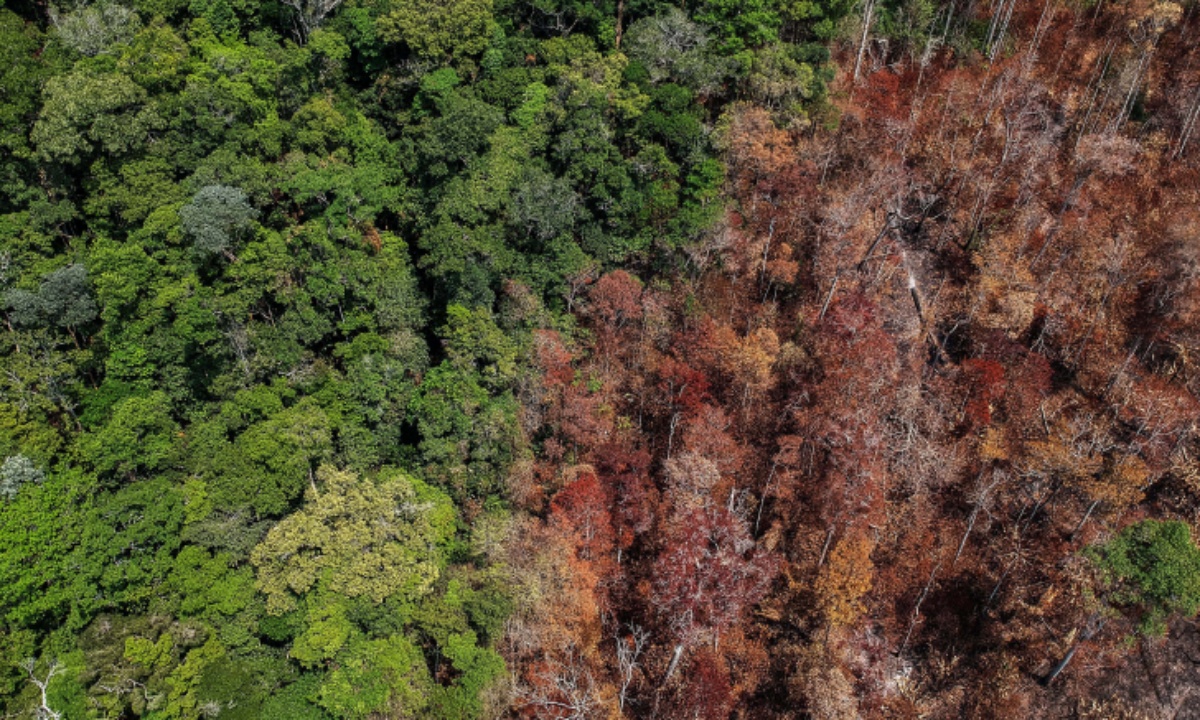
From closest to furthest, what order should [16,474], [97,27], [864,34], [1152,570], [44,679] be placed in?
[44,679] → [16,474] → [1152,570] → [97,27] → [864,34]

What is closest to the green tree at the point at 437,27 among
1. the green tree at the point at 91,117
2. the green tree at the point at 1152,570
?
the green tree at the point at 91,117

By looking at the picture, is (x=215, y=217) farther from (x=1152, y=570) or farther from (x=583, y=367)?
(x=1152, y=570)

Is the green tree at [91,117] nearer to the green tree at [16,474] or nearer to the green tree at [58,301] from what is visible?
the green tree at [58,301]

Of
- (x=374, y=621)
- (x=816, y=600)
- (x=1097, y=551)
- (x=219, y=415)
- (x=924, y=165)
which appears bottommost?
(x=816, y=600)

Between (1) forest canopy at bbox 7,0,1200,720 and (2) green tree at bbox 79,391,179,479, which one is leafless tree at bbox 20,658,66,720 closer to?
(1) forest canopy at bbox 7,0,1200,720

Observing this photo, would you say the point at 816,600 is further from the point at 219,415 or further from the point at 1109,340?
the point at 219,415

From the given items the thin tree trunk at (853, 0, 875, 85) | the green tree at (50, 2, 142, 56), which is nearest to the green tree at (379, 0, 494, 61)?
the green tree at (50, 2, 142, 56)

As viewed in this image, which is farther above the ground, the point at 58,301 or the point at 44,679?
the point at 58,301

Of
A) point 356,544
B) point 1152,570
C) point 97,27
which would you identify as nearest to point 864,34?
point 1152,570

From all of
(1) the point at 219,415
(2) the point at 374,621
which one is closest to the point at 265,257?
(1) the point at 219,415
